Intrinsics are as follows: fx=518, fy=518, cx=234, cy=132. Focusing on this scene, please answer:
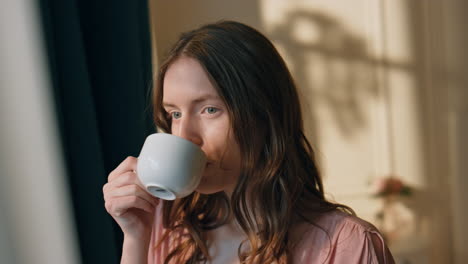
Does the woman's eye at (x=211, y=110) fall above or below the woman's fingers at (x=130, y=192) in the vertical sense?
above

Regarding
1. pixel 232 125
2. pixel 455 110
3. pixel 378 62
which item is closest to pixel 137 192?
pixel 232 125

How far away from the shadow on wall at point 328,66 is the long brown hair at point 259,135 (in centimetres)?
153

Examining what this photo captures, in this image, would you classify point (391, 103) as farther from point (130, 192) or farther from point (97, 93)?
point (130, 192)

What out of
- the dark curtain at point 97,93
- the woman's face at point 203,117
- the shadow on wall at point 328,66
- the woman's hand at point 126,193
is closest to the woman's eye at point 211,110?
the woman's face at point 203,117

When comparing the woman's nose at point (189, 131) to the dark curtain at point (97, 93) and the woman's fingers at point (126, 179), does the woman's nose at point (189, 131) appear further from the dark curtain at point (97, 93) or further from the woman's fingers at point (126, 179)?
the dark curtain at point (97, 93)

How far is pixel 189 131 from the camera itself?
3.14ft

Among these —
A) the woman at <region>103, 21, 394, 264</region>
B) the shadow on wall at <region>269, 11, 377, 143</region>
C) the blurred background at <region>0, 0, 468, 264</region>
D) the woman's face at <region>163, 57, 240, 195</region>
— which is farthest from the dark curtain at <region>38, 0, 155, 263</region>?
the shadow on wall at <region>269, 11, 377, 143</region>

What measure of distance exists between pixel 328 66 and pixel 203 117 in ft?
6.05

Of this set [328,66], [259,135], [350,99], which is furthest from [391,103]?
[259,135]

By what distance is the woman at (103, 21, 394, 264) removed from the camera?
0.96 m

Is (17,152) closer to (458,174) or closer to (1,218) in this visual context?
(1,218)

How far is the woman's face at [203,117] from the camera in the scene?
958 millimetres

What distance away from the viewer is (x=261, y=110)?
3.29ft

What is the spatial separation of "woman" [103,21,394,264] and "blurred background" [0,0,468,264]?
0.98 ft
